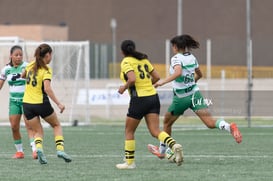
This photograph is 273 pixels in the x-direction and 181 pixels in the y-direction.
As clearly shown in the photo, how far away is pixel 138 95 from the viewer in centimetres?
1359

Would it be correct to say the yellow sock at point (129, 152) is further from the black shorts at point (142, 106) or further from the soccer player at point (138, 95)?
the black shorts at point (142, 106)

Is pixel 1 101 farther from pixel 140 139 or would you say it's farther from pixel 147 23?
pixel 147 23

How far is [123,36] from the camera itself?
51.5m

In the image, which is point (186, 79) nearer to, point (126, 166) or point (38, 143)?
point (126, 166)

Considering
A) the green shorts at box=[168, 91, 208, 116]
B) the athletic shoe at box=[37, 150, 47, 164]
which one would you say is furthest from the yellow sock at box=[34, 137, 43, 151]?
the green shorts at box=[168, 91, 208, 116]

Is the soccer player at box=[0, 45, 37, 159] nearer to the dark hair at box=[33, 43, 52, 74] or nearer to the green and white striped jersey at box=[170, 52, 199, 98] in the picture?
the dark hair at box=[33, 43, 52, 74]

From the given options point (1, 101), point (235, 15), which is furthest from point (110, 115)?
point (235, 15)

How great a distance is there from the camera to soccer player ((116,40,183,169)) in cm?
1347

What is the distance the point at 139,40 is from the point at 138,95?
→ 115 ft

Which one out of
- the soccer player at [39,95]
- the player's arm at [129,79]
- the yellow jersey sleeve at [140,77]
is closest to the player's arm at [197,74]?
the yellow jersey sleeve at [140,77]

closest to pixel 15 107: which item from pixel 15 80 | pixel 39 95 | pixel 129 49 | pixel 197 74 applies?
pixel 15 80

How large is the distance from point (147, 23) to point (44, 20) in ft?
18.7

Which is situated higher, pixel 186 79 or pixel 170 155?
pixel 186 79

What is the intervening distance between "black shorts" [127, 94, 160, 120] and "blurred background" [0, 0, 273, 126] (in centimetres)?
1456
